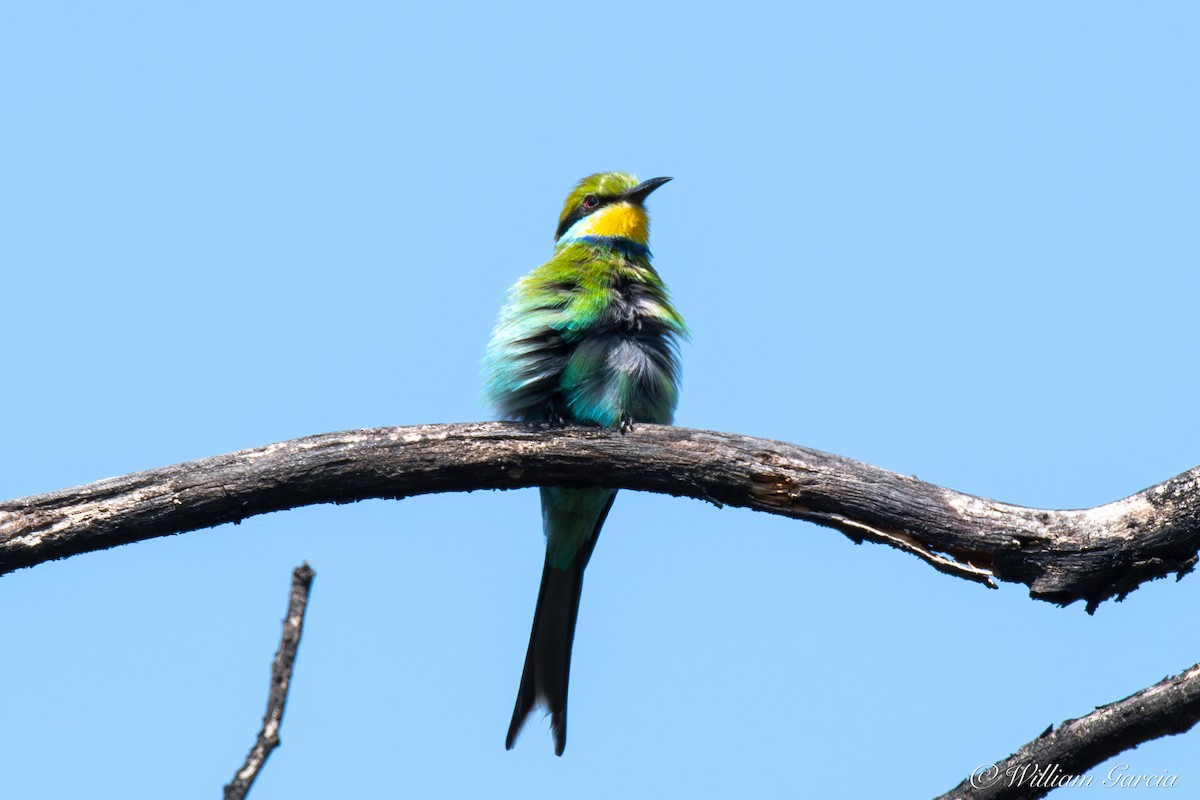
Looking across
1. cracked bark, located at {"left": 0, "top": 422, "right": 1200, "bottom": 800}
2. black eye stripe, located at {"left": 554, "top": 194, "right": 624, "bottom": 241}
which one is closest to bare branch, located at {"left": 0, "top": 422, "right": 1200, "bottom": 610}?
cracked bark, located at {"left": 0, "top": 422, "right": 1200, "bottom": 800}

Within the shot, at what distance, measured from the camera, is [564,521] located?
4.77 meters

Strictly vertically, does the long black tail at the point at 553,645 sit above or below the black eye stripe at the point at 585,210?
below

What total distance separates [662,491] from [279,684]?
5.19ft

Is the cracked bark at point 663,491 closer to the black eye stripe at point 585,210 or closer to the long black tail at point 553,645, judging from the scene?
the long black tail at point 553,645

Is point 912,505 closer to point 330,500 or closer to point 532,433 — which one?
point 532,433

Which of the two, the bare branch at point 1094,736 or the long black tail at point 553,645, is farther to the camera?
the long black tail at point 553,645

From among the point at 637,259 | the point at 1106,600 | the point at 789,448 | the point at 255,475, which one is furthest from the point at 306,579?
the point at 637,259

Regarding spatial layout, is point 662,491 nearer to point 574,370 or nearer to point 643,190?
point 574,370

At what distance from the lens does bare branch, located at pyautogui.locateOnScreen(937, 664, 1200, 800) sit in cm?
275

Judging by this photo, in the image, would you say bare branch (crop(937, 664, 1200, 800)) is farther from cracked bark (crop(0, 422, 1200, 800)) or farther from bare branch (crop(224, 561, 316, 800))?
bare branch (crop(224, 561, 316, 800))

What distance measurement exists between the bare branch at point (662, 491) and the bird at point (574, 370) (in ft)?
0.81

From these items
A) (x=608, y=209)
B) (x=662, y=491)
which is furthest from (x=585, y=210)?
(x=662, y=491)

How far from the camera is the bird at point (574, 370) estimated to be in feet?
13.6

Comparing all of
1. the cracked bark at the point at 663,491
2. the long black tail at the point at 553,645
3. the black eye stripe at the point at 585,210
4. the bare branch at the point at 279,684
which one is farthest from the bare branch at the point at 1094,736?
the black eye stripe at the point at 585,210
